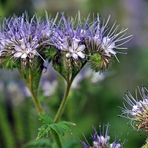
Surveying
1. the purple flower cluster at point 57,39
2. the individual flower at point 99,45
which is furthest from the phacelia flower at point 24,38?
the individual flower at point 99,45

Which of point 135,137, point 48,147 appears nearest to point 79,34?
point 48,147

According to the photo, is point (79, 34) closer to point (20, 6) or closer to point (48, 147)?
point (48, 147)

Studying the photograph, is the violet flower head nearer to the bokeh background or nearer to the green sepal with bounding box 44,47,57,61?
the green sepal with bounding box 44,47,57,61

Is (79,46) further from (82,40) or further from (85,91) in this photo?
(85,91)

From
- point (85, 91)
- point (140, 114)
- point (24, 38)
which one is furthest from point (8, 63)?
point (85, 91)

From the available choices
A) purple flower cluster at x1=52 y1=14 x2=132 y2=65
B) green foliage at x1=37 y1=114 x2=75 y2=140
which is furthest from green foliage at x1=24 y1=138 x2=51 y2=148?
purple flower cluster at x1=52 y1=14 x2=132 y2=65
